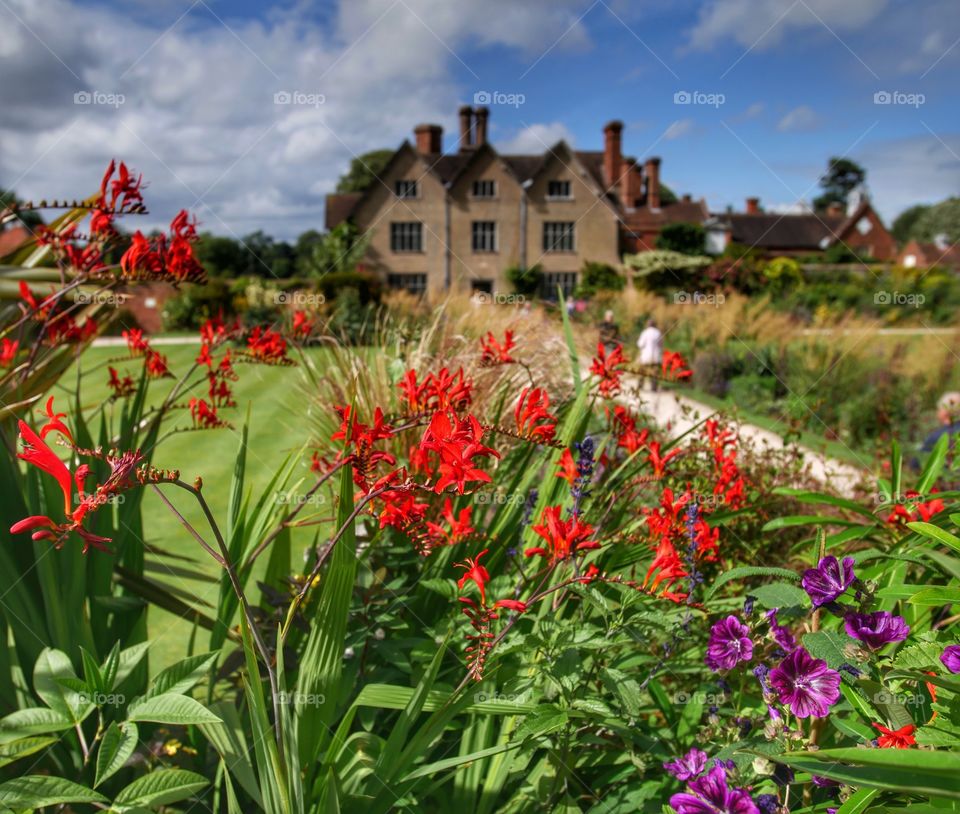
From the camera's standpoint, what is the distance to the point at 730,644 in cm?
135

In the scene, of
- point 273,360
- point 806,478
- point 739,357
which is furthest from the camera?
point 739,357

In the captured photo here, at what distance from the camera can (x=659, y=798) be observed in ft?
5.16

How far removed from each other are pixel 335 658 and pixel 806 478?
3476 millimetres

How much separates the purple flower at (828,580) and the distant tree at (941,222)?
60.1 metres

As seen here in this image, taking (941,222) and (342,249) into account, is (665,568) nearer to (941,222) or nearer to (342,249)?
(342,249)

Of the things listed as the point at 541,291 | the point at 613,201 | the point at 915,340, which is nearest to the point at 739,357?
the point at 915,340

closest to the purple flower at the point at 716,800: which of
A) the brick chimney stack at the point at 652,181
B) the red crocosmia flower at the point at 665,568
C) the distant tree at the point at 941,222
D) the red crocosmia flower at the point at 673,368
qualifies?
the red crocosmia flower at the point at 665,568

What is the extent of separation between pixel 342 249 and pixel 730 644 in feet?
91.9

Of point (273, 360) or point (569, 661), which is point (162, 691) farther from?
point (273, 360)

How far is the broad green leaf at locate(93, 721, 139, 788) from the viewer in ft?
4.21

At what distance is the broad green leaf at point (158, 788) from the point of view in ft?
4.25

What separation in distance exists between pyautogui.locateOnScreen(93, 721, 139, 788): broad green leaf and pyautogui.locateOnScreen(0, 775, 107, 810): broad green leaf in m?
0.03

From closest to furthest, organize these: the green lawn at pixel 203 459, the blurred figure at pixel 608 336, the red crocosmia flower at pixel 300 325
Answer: the red crocosmia flower at pixel 300 325 → the green lawn at pixel 203 459 → the blurred figure at pixel 608 336

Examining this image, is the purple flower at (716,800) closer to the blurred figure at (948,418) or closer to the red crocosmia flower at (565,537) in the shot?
the red crocosmia flower at (565,537)
